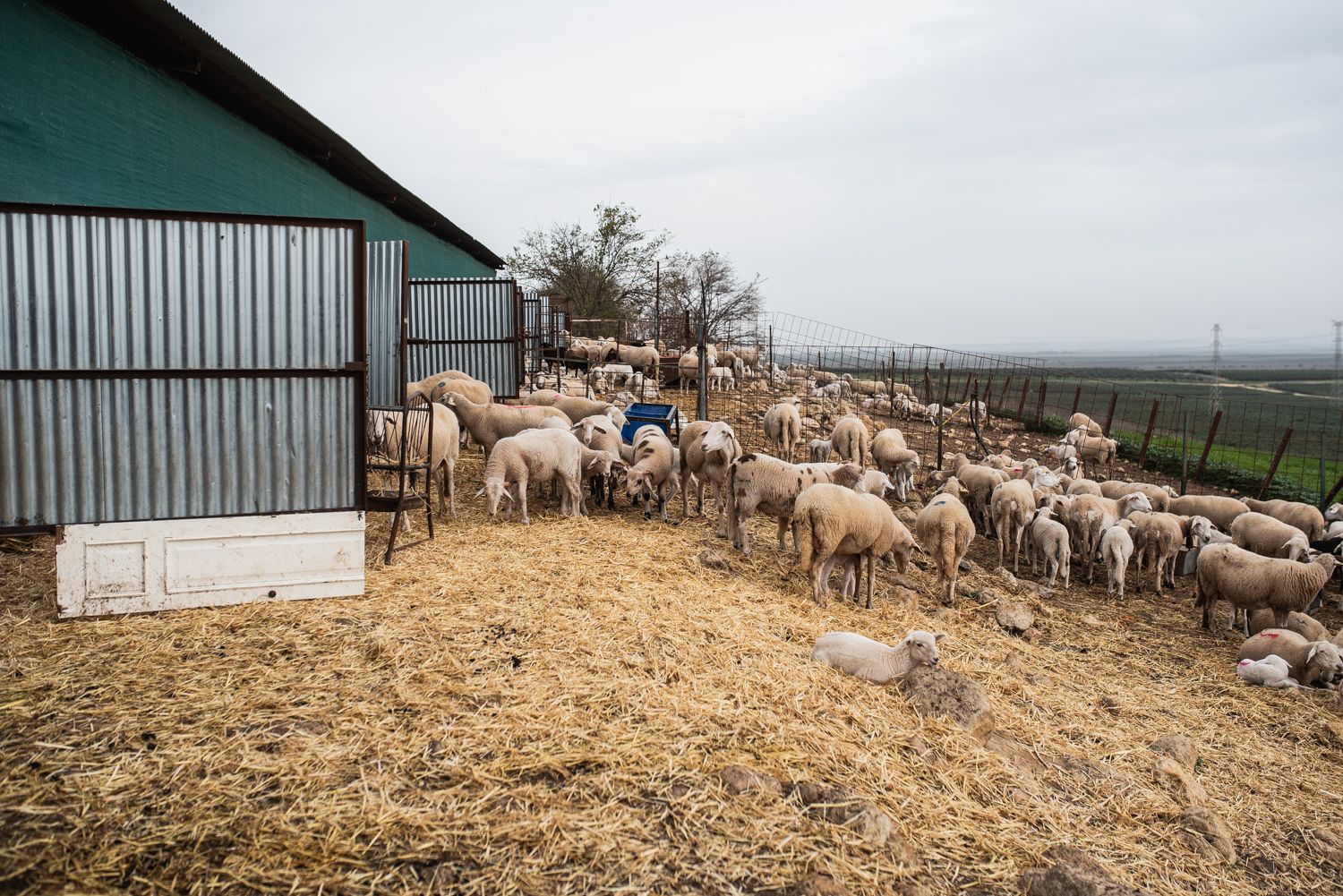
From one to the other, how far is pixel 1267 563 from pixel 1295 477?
51.3ft

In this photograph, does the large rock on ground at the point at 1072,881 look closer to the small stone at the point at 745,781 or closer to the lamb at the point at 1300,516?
the small stone at the point at 745,781

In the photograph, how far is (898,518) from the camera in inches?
457

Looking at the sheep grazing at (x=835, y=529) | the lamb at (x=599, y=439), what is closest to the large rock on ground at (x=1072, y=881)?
the sheep grazing at (x=835, y=529)

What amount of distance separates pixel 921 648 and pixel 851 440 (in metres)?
9.58

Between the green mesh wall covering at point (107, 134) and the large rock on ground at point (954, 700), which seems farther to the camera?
the green mesh wall covering at point (107, 134)

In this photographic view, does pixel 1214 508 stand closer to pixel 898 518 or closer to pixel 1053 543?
pixel 1053 543

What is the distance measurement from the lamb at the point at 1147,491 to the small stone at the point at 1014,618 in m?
5.93

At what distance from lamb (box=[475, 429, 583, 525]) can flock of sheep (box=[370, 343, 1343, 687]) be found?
0.02m

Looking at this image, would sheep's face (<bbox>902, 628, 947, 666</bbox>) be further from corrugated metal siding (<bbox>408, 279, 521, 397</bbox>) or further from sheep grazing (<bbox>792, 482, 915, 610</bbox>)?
corrugated metal siding (<bbox>408, 279, 521, 397</bbox>)

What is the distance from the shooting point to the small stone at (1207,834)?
4.60m

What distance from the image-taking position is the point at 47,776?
11.9 ft

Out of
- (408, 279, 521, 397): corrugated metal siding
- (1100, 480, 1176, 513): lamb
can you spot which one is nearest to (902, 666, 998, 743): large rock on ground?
(1100, 480, 1176, 513): lamb

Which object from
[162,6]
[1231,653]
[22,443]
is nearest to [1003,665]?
[1231,653]

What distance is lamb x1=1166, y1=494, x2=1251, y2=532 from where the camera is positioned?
1312 centimetres
